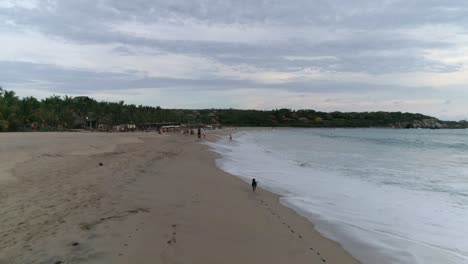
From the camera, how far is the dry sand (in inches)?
171

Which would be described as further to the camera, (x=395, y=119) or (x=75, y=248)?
(x=395, y=119)

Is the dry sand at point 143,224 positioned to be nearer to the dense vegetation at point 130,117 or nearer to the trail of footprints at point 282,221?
the trail of footprints at point 282,221

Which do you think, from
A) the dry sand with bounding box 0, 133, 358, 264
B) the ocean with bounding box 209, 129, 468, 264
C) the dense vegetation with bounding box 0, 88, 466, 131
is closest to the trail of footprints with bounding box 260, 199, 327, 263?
the dry sand with bounding box 0, 133, 358, 264

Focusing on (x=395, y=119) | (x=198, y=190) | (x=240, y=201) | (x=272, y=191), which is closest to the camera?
(x=240, y=201)

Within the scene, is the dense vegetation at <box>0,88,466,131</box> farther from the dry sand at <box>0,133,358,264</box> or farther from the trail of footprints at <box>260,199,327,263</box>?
the trail of footprints at <box>260,199,327,263</box>

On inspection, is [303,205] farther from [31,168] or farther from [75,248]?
[31,168]

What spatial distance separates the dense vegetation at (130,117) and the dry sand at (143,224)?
133ft

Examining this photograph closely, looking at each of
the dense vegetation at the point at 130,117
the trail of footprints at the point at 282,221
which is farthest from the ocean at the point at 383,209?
the dense vegetation at the point at 130,117

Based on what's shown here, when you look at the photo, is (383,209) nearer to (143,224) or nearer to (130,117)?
(143,224)

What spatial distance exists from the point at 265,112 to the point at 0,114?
136072 mm

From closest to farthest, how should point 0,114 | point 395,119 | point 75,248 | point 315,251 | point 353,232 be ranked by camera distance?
point 75,248, point 315,251, point 353,232, point 0,114, point 395,119

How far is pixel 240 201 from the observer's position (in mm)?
8117

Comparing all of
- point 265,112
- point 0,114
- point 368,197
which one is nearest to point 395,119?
point 265,112

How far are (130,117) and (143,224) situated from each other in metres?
78.9
